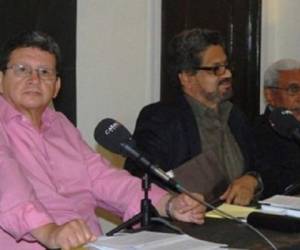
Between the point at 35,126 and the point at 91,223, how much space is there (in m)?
0.37

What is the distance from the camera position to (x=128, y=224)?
1910 mm

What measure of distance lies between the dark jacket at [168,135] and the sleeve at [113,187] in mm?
392

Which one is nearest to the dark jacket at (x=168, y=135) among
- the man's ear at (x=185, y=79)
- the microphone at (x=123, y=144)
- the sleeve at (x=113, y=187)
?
the man's ear at (x=185, y=79)

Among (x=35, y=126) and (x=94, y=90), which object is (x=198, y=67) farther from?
(x=35, y=126)

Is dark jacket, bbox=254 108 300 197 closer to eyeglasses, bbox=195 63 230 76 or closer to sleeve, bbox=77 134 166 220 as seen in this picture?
eyeglasses, bbox=195 63 230 76

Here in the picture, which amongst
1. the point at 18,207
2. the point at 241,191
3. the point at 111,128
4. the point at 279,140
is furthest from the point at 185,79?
the point at 18,207

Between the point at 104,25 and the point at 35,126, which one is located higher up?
the point at 104,25

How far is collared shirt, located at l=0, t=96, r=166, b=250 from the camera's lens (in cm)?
204

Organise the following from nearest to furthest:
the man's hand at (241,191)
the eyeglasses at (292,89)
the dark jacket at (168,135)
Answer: the man's hand at (241,191), the dark jacket at (168,135), the eyeglasses at (292,89)

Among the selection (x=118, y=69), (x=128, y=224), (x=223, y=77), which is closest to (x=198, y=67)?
(x=223, y=77)

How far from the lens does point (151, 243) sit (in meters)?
1.64

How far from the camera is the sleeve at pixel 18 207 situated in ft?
6.11

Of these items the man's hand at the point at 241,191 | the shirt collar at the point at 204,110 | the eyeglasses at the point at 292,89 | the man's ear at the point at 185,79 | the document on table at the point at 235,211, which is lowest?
the man's hand at the point at 241,191

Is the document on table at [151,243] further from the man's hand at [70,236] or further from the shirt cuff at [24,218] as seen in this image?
the shirt cuff at [24,218]
